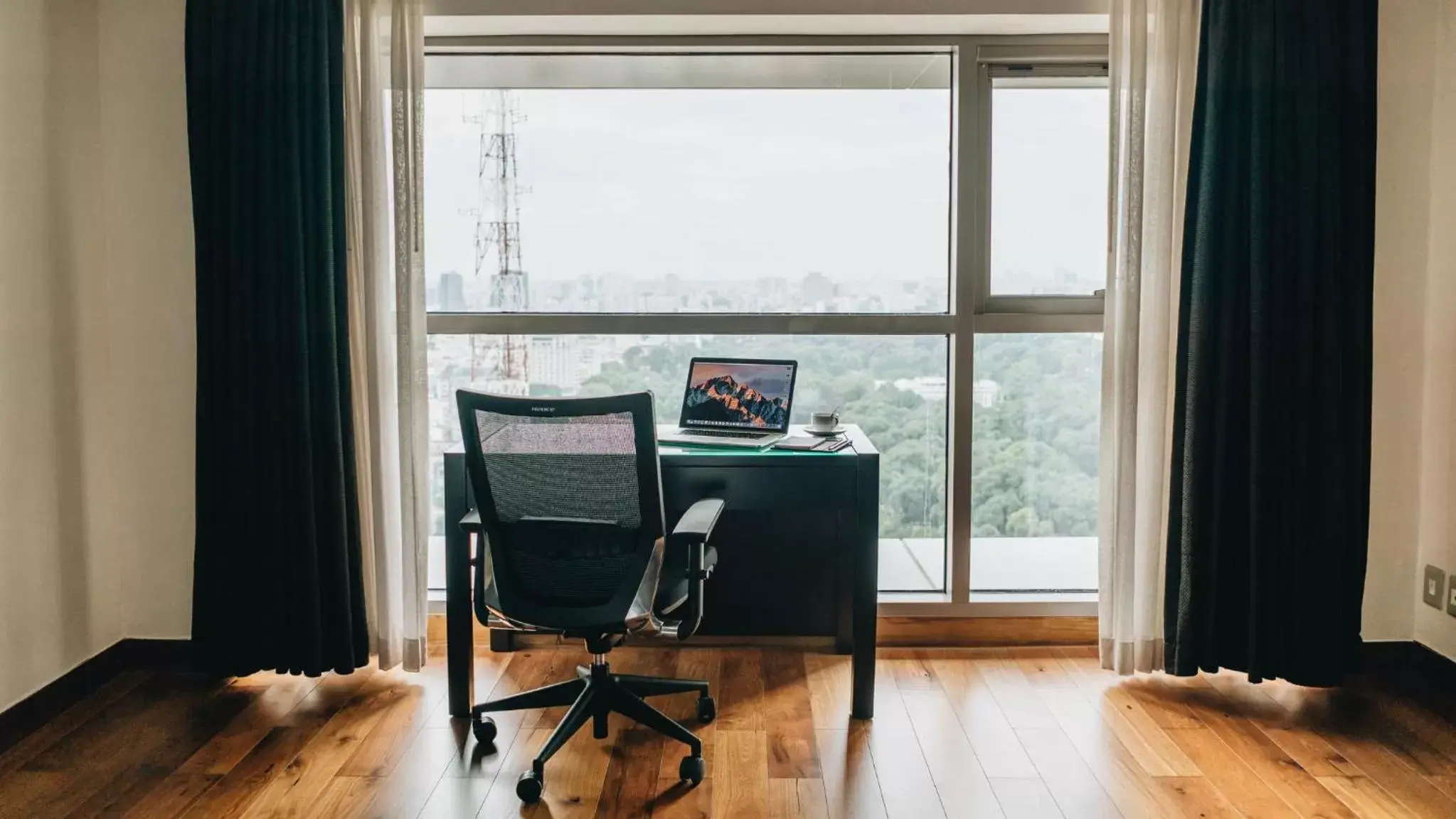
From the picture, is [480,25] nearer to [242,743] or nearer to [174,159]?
[174,159]

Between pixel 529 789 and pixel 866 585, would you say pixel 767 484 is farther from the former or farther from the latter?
pixel 529 789

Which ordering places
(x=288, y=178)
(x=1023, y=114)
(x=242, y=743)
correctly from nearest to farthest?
(x=242, y=743), (x=288, y=178), (x=1023, y=114)

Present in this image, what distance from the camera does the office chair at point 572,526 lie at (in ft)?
7.89

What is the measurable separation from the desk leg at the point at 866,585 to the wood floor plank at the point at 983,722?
0.88ft

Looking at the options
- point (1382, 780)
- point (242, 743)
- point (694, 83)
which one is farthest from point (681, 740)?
point (694, 83)

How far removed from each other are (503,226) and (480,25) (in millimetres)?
616

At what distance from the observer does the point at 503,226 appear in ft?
11.4

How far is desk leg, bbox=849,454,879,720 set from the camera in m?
2.89

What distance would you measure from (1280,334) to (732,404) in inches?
60.2

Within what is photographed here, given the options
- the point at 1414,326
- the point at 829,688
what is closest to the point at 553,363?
the point at 829,688

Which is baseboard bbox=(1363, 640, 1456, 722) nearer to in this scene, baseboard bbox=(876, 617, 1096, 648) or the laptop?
baseboard bbox=(876, 617, 1096, 648)

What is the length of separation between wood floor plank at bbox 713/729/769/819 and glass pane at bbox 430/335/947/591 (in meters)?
1.11

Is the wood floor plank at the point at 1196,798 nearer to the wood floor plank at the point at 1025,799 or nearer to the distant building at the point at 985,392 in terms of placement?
the wood floor plank at the point at 1025,799

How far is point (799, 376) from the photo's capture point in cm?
351
